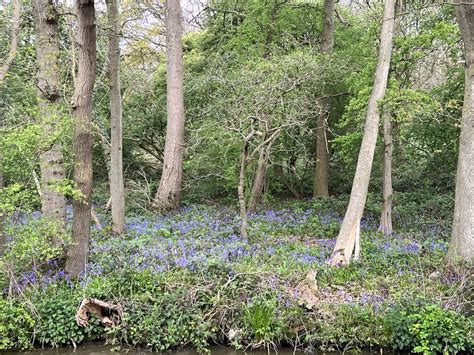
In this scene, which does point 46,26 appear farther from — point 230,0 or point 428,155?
point 428,155

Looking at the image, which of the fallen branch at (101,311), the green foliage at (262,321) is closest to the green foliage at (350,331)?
the green foliage at (262,321)

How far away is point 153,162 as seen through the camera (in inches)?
719

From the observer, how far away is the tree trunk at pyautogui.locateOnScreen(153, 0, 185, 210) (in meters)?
13.2

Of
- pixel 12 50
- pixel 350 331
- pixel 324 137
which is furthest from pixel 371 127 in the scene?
pixel 12 50

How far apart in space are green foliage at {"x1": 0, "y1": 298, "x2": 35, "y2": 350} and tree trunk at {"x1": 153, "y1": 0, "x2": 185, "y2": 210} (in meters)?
7.18

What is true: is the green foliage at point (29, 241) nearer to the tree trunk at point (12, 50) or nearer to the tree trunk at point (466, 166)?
the tree trunk at point (12, 50)

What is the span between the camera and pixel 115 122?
32.7 ft

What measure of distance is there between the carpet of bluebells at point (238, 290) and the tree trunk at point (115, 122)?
1443mm

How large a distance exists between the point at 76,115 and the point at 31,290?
275cm

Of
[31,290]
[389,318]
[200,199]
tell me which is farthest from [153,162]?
[389,318]

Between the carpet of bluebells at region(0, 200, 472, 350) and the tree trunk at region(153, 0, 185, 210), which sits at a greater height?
the tree trunk at region(153, 0, 185, 210)

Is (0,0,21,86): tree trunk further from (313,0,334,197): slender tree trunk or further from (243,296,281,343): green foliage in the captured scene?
(313,0,334,197): slender tree trunk

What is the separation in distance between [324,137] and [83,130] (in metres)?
8.98

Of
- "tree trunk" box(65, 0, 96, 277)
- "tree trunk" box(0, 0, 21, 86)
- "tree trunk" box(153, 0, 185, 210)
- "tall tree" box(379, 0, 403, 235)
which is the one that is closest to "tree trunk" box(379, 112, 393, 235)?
"tall tree" box(379, 0, 403, 235)
